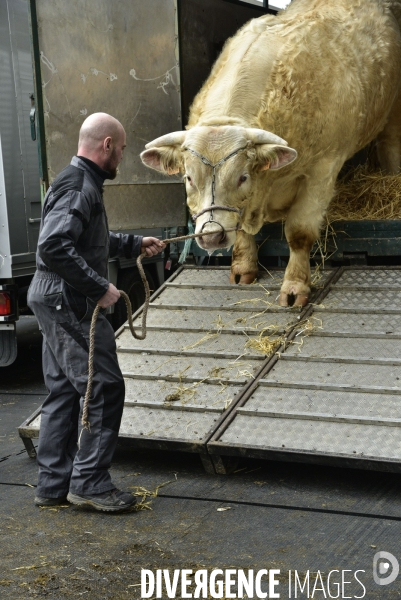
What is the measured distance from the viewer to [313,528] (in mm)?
4578

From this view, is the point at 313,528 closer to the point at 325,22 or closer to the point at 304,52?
the point at 304,52

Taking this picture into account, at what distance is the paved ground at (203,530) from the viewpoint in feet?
13.3

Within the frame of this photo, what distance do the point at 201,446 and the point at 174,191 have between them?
10.5 feet

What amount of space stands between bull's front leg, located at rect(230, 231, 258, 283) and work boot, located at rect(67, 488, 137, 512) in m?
2.95

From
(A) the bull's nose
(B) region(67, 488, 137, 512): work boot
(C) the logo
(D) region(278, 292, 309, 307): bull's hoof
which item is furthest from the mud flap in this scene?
(C) the logo

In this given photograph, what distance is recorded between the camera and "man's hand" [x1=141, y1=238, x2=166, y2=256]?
5.35 metres

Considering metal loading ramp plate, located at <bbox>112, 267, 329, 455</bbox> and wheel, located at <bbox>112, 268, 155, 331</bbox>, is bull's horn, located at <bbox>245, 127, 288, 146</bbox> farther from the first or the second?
wheel, located at <bbox>112, 268, 155, 331</bbox>

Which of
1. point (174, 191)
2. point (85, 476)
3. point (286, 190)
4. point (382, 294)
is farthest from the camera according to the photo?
point (174, 191)

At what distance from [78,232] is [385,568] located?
232 cm

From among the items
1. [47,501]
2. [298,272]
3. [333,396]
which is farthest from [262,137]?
[47,501]

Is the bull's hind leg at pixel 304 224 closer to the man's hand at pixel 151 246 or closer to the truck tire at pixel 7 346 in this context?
the man's hand at pixel 151 246

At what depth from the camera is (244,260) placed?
7.52 meters

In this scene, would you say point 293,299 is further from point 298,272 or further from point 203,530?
point 203,530

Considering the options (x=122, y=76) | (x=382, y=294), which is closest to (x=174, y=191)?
(x=122, y=76)
